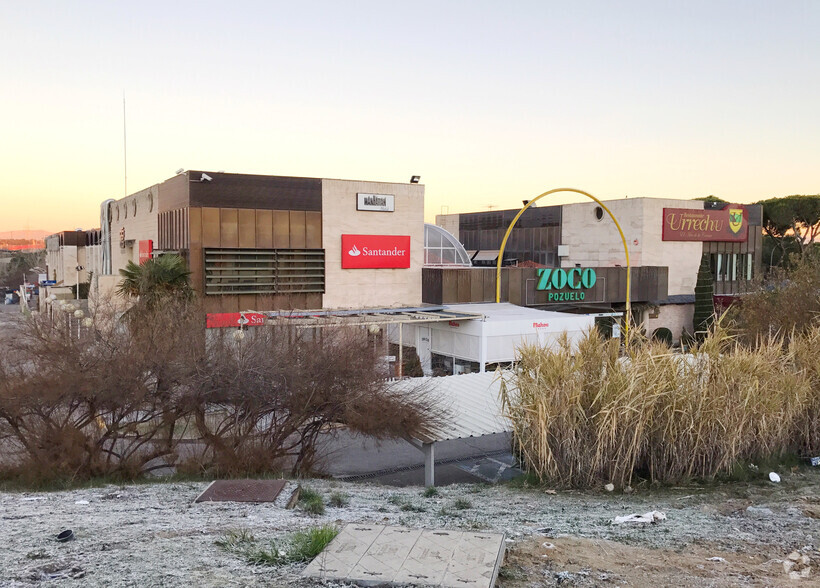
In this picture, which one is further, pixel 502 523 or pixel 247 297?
pixel 247 297

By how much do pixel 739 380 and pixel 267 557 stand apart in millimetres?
7699

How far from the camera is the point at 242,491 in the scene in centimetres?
874

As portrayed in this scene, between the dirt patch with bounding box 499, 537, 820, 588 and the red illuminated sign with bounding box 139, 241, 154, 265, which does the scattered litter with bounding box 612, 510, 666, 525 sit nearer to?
the dirt patch with bounding box 499, 537, 820, 588

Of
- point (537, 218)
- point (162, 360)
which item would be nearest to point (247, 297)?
point (162, 360)

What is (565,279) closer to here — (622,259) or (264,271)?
(622,259)

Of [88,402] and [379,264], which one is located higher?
[379,264]

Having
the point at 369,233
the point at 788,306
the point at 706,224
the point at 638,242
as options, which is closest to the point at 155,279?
the point at 369,233

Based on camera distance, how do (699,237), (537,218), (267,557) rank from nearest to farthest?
(267,557) < (699,237) < (537,218)

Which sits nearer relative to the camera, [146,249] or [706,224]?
[146,249]

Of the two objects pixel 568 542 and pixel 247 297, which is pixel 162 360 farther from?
pixel 247 297

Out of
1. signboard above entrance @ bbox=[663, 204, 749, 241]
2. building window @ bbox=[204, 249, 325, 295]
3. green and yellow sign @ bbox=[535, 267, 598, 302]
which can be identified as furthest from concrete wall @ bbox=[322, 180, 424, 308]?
signboard above entrance @ bbox=[663, 204, 749, 241]

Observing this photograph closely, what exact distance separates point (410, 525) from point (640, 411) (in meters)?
3.88

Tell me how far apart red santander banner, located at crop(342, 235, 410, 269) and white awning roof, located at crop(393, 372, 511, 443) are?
12.2 m

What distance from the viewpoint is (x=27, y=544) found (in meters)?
6.24
